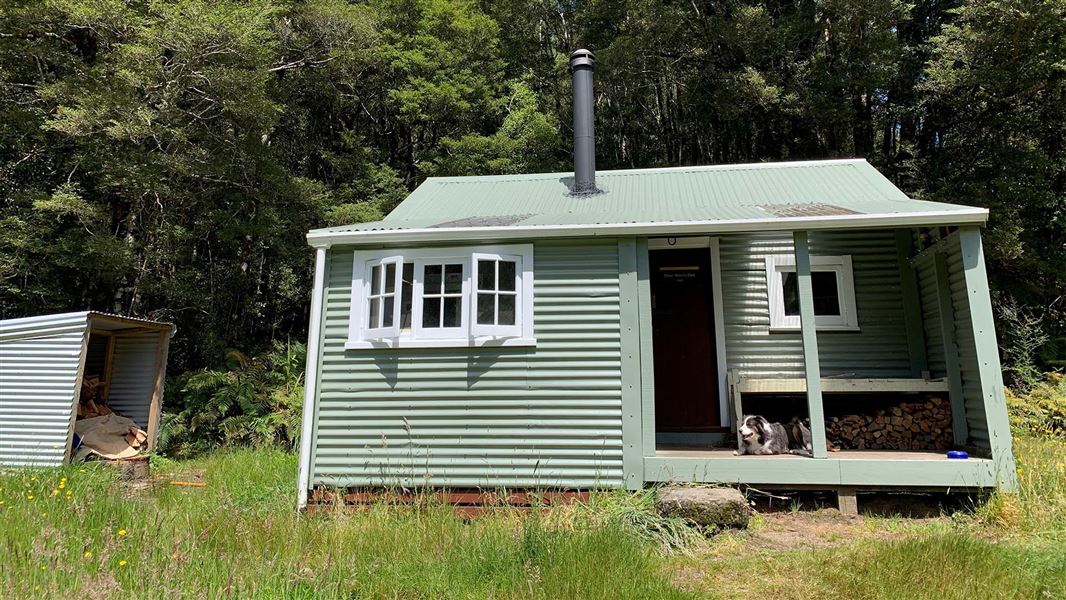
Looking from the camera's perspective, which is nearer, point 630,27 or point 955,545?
point 955,545

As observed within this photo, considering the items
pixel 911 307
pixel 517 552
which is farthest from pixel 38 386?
pixel 911 307

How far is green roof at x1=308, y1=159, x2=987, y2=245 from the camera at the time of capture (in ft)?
17.8

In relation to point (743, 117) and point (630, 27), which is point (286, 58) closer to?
point (630, 27)

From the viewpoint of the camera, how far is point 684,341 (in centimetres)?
725

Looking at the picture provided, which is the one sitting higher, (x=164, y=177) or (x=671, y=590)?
(x=164, y=177)

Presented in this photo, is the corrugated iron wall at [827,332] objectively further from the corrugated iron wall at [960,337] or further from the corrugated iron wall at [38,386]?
the corrugated iron wall at [38,386]

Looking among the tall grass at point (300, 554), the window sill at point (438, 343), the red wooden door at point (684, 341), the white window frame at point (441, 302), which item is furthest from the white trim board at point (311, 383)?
the red wooden door at point (684, 341)

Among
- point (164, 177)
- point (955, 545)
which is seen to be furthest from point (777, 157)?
point (164, 177)

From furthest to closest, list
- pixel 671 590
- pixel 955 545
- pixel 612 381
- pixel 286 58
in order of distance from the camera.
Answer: pixel 286 58, pixel 612 381, pixel 955 545, pixel 671 590

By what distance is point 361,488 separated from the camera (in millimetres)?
5680

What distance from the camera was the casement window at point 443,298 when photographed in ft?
18.7

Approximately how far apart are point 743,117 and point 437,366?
11766 mm

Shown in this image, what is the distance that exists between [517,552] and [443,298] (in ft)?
9.08

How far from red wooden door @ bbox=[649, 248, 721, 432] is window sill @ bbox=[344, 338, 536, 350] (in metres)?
2.15
